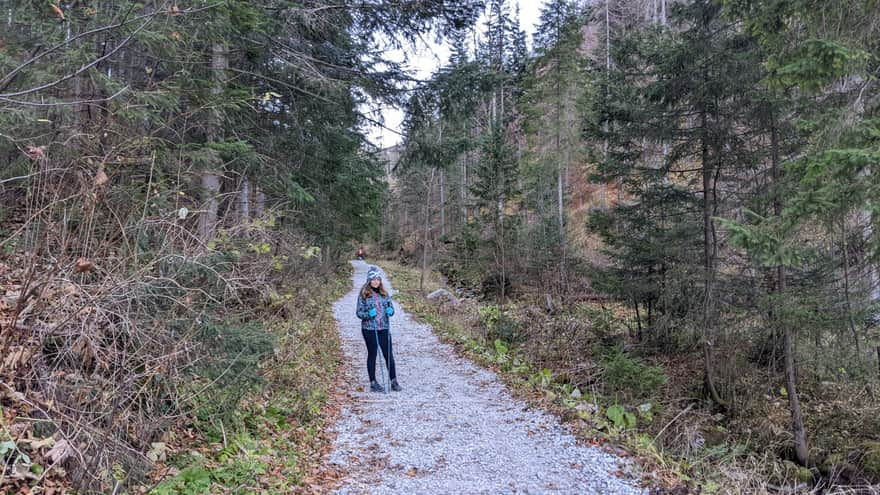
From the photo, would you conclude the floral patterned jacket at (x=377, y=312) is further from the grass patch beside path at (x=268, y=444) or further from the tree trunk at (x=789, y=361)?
the tree trunk at (x=789, y=361)

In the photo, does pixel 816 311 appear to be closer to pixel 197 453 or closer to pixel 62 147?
pixel 197 453

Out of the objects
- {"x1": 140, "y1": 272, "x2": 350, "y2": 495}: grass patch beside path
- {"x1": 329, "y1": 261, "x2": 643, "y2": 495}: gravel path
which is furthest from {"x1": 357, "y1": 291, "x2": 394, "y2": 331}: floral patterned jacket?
{"x1": 140, "y1": 272, "x2": 350, "y2": 495}: grass patch beside path

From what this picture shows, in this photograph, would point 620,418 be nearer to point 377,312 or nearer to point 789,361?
point 377,312

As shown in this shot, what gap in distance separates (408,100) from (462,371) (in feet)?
16.8

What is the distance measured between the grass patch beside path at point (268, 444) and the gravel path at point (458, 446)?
0.30 m

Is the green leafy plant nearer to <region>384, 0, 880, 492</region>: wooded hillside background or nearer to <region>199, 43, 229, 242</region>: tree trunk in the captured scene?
<region>384, 0, 880, 492</region>: wooded hillside background

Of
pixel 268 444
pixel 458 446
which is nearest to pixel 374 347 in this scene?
pixel 458 446

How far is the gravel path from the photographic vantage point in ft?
13.1

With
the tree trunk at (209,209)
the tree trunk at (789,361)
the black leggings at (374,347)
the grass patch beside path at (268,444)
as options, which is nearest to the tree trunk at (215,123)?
the tree trunk at (209,209)

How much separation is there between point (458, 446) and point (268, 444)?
1920mm

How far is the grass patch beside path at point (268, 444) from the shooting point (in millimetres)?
3455

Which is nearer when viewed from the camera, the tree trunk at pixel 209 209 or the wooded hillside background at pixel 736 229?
the tree trunk at pixel 209 209

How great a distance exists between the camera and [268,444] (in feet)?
14.8

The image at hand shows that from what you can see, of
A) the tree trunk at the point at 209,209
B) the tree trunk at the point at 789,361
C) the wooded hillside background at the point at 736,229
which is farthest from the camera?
the tree trunk at the point at 789,361
